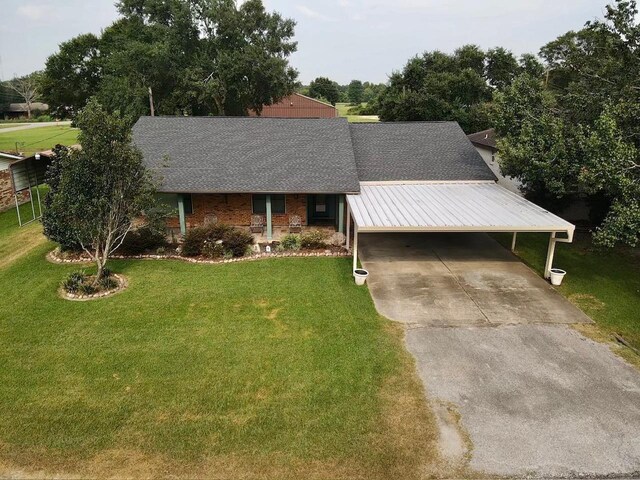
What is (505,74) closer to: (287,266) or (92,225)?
(287,266)

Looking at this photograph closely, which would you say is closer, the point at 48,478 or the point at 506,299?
the point at 48,478

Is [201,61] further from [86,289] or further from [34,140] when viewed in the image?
[86,289]

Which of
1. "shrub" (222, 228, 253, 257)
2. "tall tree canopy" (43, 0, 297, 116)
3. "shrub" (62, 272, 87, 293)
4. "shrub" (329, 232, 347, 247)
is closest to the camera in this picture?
"shrub" (62, 272, 87, 293)

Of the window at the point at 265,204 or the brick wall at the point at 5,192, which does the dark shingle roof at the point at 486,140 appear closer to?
the window at the point at 265,204

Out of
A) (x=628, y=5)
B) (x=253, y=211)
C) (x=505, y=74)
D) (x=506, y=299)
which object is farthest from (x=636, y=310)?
(x=505, y=74)

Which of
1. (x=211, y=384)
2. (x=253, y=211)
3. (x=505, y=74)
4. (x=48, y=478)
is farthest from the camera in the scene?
(x=505, y=74)

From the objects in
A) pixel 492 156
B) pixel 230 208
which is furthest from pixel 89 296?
pixel 492 156

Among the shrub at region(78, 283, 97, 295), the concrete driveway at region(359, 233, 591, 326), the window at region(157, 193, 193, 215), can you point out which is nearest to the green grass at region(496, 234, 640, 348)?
the concrete driveway at region(359, 233, 591, 326)

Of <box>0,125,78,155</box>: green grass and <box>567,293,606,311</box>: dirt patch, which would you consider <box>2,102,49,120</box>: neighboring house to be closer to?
<box>0,125,78,155</box>: green grass
